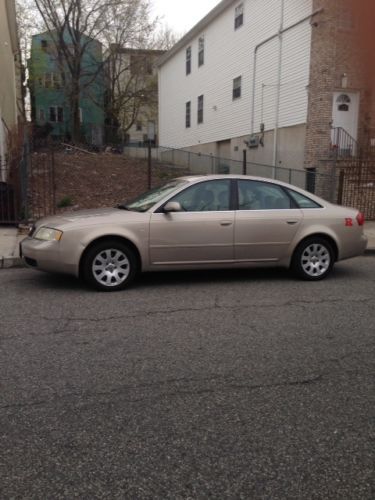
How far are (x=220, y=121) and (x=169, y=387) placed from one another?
70.5 ft

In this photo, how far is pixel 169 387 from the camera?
350cm

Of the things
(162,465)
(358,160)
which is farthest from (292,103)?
(162,465)

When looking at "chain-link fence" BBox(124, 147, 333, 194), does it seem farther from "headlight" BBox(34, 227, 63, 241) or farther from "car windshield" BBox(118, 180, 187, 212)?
"headlight" BBox(34, 227, 63, 241)

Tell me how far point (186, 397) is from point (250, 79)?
18.7 metres

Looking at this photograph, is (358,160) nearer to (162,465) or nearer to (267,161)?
(267,161)

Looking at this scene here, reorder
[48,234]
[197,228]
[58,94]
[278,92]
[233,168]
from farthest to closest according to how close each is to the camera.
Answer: [58,94], [233,168], [278,92], [197,228], [48,234]

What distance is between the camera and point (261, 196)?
22.3 ft

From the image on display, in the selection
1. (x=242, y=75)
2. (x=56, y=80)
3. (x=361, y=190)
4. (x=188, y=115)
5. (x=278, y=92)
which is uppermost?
(x=56, y=80)

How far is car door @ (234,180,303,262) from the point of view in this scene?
21.7 feet

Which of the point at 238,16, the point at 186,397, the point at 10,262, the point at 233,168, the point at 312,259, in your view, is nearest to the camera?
the point at 186,397

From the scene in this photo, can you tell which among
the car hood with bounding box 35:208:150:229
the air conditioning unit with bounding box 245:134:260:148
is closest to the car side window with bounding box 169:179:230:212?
the car hood with bounding box 35:208:150:229

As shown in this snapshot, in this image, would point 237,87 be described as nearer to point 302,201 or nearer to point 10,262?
point 302,201

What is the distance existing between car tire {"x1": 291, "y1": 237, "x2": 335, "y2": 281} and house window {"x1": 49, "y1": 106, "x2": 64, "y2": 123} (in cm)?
3897

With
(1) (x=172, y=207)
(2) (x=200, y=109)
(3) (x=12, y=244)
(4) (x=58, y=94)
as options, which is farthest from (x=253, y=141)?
(4) (x=58, y=94)
